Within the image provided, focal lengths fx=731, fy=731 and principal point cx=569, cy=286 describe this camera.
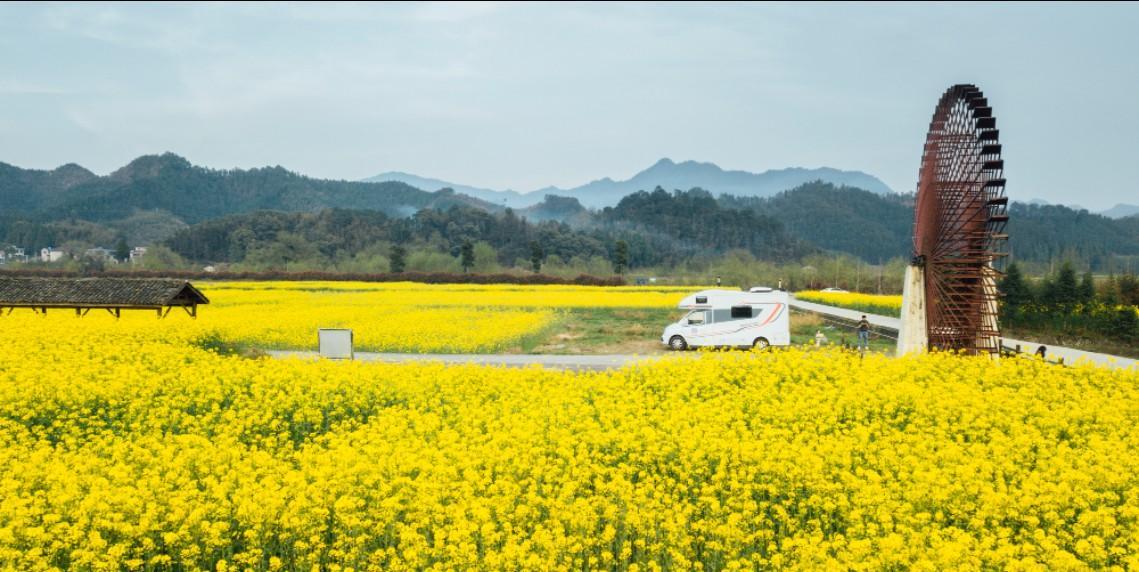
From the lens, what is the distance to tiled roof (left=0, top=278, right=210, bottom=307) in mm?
26000

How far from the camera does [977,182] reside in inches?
664

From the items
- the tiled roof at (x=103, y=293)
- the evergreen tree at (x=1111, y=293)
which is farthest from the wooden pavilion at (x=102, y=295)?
the evergreen tree at (x=1111, y=293)

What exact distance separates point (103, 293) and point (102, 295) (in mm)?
120

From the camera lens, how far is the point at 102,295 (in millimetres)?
26547

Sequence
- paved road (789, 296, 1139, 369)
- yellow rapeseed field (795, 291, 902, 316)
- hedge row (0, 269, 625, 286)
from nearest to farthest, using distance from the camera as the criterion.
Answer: paved road (789, 296, 1139, 369)
yellow rapeseed field (795, 291, 902, 316)
hedge row (0, 269, 625, 286)

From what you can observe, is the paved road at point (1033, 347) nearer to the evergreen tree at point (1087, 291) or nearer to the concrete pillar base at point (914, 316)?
the concrete pillar base at point (914, 316)

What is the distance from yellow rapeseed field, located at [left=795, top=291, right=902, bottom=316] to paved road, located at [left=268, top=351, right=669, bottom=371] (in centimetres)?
2059

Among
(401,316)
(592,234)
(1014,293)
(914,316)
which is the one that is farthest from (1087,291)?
(592,234)

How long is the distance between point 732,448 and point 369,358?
52.2ft

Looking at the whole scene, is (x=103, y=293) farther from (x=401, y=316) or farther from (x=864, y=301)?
(x=864, y=301)

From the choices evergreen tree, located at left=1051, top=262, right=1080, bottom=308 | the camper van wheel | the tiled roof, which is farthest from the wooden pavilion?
evergreen tree, located at left=1051, top=262, right=1080, bottom=308

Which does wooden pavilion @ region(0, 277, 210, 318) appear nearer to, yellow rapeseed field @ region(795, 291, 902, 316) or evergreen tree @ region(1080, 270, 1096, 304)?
yellow rapeseed field @ region(795, 291, 902, 316)

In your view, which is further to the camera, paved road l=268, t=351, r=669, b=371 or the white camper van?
the white camper van

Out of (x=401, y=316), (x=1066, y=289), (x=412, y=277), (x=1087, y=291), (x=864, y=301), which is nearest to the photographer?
(x=401, y=316)
